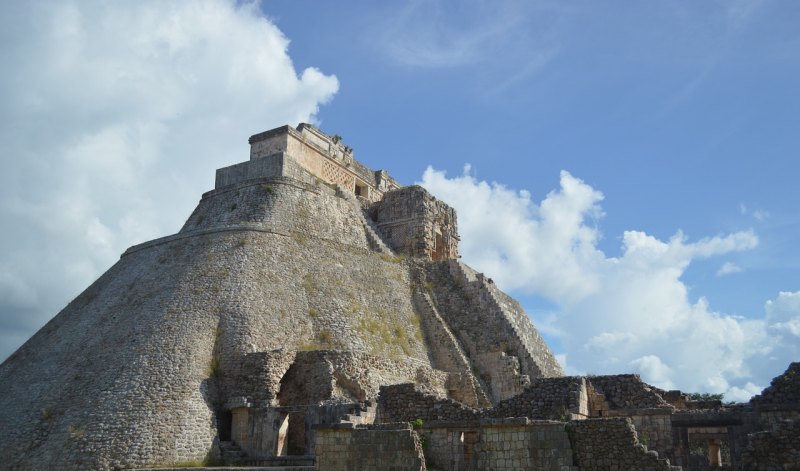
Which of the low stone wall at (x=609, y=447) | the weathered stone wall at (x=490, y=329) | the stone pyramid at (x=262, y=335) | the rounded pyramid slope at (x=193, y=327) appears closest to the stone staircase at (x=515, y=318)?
the weathered stone wall at (x=490, y=329)

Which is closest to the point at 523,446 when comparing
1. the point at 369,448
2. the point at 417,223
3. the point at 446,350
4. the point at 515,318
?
the point at 369,448

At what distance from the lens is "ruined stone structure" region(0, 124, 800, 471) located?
1666cm

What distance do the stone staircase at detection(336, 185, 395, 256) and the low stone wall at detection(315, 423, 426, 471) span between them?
68.1 ft

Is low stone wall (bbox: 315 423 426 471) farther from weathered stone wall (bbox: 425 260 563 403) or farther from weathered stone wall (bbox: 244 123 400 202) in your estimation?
weathered stone wall (bbox: 244 123 400 202)

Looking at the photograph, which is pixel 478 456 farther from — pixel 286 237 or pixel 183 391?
pixel 286 237

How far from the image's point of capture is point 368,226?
1559 inches

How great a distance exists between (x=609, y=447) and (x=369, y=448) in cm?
514

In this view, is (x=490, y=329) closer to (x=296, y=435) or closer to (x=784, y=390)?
(x=296, y=435)

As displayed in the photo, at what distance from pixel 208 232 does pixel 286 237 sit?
3.29 meters

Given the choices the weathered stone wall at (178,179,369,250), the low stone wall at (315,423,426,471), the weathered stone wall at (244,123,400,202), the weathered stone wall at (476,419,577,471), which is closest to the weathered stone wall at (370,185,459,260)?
the weathered stone wall at (178,179,369,250)

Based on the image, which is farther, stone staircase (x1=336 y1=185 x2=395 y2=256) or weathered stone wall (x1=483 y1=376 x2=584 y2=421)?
stone staircase (x1=336 y1=185 x2=395 y2=256)

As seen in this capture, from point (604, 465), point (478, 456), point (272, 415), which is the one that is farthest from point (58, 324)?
point (604, 465)

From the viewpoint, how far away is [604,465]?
14.4 meters

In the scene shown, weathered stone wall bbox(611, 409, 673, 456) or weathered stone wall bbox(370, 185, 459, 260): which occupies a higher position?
weathered stone wall bbox(370, 185, 459, 260)
